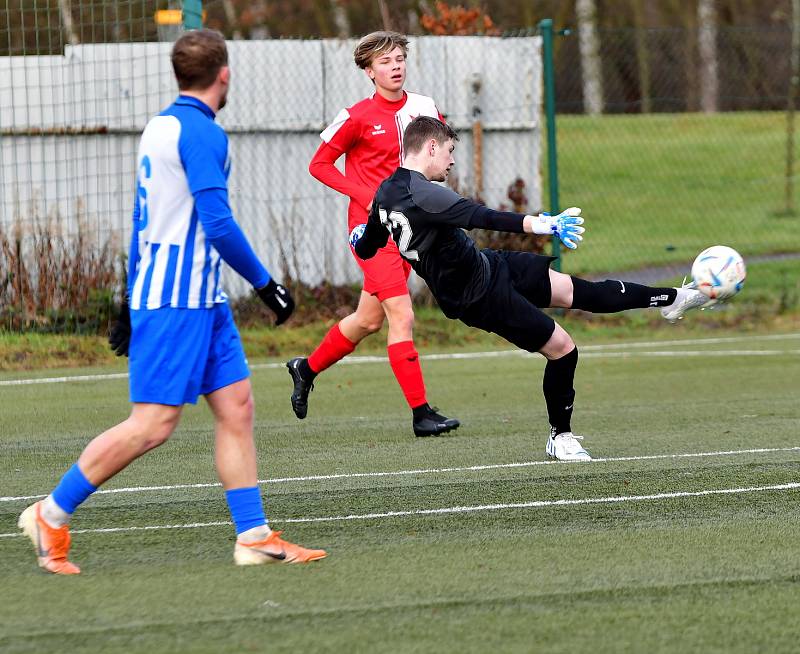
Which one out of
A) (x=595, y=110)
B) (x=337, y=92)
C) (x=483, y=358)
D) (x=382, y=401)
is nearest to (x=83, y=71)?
(x=337, y=92)

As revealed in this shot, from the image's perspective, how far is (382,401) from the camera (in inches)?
403

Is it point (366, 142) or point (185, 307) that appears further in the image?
point (366, 142)

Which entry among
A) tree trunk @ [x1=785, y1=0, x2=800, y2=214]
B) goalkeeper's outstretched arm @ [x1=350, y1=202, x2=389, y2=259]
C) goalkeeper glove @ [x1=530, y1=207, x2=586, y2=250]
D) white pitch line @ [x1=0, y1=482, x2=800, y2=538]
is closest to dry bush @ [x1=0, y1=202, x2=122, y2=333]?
goalkeeper's outstretched arm @ [x1=350, y1=202, x2=389, y2=259]

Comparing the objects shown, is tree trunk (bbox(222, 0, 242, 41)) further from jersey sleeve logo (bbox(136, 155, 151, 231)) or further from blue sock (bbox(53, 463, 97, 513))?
blue sock (bbox(53, 463, 97, 513))

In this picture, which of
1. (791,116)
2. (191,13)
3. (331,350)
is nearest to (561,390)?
(331,350)

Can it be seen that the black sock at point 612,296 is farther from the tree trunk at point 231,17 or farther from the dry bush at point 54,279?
the tree trunk at point 231,17

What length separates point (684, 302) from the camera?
736 cm

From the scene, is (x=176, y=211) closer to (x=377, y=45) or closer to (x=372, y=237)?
(x=372, y=237)

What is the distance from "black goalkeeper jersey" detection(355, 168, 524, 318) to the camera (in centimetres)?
688

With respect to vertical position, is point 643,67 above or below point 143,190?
above

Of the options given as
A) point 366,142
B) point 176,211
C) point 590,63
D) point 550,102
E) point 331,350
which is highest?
point 590,63

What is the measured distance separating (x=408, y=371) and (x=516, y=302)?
1.48 m

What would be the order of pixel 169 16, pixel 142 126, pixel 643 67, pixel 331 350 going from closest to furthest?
pixel 331 350 < pixel 169 16 < pixel 142 126 < pixel 643 67

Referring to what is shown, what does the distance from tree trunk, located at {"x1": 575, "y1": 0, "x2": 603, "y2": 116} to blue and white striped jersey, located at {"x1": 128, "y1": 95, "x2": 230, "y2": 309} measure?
21.2 meters
